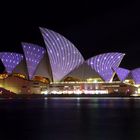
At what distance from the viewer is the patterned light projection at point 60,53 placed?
279 feet

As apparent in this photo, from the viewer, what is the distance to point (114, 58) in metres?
96.1

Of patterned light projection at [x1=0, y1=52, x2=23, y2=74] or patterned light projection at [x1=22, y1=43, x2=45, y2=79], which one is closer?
patterned light projection at [x1=22, y1=43, x2=45, y2=79]

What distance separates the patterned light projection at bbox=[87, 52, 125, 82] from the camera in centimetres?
9450

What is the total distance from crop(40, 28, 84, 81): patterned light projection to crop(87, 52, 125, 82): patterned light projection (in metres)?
3.35

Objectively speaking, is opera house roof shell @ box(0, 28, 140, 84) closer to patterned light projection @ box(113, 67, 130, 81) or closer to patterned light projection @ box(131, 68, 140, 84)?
patterned light projection @ box(113, 67, 130, 81)

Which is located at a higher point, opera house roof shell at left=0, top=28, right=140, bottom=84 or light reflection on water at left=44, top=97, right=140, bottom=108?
A: opera house roof shell at left=0, top=28, right=140, bottom=84

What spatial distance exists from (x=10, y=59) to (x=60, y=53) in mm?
13233

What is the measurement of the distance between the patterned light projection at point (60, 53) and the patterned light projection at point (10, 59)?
8.42 meters

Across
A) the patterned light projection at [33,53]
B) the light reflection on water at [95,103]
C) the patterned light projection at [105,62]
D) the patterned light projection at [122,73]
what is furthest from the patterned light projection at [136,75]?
the light reflection on water at [95,103]

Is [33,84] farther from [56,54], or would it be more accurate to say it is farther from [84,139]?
[84,139]

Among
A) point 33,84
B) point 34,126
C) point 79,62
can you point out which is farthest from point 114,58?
point 34,126

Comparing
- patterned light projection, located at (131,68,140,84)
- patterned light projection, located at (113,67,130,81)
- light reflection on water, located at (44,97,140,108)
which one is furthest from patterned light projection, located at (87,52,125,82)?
light reflection on water, located at (44,97,140,108)

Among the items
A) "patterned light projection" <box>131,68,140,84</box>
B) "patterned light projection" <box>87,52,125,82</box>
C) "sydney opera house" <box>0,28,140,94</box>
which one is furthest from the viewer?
"patterned light projection" <box>131,68,140,84</box>

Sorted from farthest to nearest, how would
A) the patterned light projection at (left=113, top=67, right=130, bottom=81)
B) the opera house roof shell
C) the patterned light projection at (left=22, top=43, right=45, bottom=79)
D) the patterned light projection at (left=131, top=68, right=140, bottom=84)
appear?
1. the patterned light projection at (left=131, top=68, right=140, bottom=84)
2. the patterned light projection at (left=113, top=67, right=130, bottom=81)
3. the patterned light projection at (left=22, top=43, right=45, bottom=79)
4. the opera house roof shell
